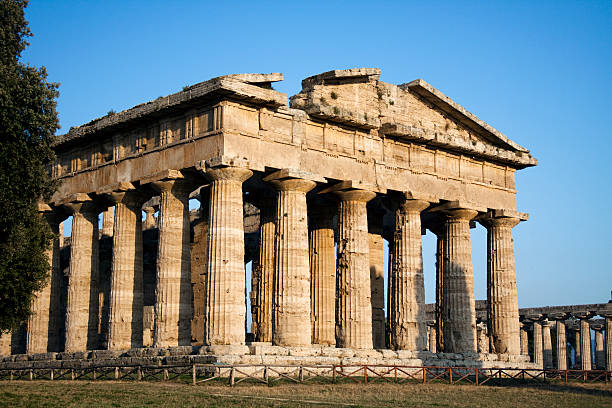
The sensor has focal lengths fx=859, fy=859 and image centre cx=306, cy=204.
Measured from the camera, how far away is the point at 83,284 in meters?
38.7

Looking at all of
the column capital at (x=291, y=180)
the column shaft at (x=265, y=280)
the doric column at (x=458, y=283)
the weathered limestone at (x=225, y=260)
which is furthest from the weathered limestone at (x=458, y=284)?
the weathered limestone at (x=225, y=260)

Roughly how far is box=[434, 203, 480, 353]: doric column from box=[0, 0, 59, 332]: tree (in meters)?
18.7

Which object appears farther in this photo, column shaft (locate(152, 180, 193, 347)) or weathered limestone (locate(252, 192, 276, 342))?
weathered limestone (locate(252, 192, 276, 342))

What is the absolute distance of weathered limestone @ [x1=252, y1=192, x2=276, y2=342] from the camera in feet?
124

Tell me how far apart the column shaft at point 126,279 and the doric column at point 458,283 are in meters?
14.3

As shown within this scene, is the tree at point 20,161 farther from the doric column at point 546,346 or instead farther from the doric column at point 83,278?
the doric column at point 546,346

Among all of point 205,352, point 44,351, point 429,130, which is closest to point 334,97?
point 429,130

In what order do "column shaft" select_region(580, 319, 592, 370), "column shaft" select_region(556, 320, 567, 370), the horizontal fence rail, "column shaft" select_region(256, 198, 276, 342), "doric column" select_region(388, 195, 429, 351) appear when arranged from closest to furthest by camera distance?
1. the horizontal fence rail
2. "column shaft" select_region(256, 198, 276, 342)
3. "doric column" select_region(388, 195, 429, 351)
4. "column shaft" select_region(580, 319, 592, 370)
5. "column shaft" select_region(556, 320, 567, 370)

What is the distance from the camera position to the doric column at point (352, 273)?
3600 centimetres

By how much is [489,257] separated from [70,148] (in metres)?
21.4

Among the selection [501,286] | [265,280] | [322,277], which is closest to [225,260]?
[265,280]

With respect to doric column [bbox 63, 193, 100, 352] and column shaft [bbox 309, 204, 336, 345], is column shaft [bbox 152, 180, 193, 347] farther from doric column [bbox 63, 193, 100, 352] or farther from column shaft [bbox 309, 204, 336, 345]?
column shaft [bbox 309, 204, 336, 345]

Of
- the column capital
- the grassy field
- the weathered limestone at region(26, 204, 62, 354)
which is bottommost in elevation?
the grassy field

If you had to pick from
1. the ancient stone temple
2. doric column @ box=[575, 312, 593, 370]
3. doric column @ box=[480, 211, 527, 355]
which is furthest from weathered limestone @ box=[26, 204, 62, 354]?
doric column @ box=[575, 312, 593, 370]
